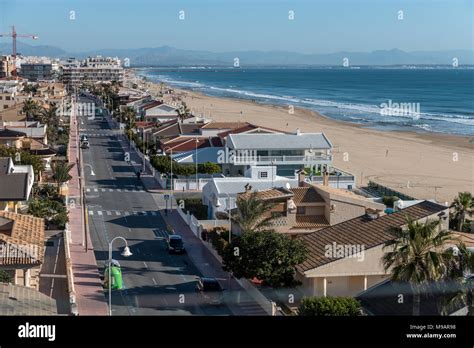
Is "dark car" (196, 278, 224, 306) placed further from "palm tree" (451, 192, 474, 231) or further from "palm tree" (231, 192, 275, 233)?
"palm tree" (451, 192, 474, 231)

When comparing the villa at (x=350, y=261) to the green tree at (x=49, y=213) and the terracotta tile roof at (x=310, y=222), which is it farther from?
the green tree at (x=49, y=213)

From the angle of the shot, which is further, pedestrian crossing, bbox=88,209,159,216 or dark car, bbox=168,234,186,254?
pedestrian crossing, bbox=88,209,159,216

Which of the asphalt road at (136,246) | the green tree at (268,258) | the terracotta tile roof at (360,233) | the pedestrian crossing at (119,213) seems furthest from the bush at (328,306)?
the pedestrian crossing at (119,213)

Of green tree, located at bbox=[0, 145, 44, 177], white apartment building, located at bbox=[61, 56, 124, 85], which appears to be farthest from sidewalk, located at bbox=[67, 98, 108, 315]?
white apartment building, located at bbox=[61, 56, 124, 85]

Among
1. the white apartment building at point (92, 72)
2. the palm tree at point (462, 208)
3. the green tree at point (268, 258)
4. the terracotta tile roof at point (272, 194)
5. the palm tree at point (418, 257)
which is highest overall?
the white apartment building at point (92, 72)
